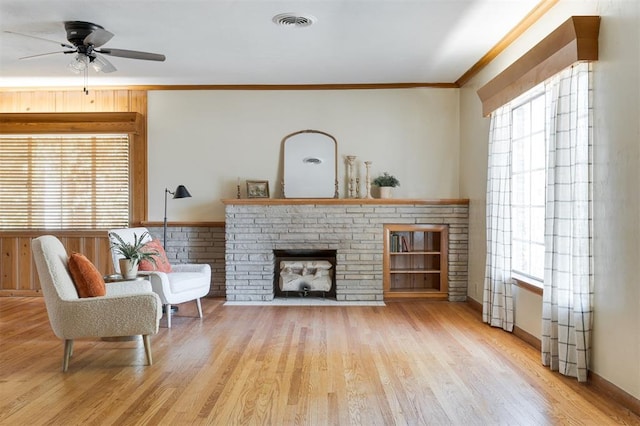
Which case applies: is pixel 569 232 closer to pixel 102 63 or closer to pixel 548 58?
pixel 548 58

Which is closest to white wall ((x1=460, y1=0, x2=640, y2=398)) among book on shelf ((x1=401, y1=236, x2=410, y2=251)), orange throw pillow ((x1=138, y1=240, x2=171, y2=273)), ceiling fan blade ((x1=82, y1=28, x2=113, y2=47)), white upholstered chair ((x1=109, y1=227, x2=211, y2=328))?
book on shelf ((x1=401, y1=236, x2=410, y2=251))

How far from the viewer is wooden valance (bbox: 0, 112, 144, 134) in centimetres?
619

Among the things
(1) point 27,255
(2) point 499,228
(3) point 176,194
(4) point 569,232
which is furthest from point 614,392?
(1) point 27,255

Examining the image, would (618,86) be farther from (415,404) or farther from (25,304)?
(25,304)

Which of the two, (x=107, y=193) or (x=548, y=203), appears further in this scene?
(x=107, y=193)

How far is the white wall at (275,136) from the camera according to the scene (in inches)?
243

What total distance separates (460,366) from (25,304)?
504cm

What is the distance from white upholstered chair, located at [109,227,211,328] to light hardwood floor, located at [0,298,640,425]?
0.88 ft

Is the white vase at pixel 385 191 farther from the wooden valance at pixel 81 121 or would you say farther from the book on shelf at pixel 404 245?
the wooden valance at pixel 81 121

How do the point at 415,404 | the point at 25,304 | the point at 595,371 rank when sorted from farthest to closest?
the point at 25,304 → the point at 595,371 → the point at 415,404

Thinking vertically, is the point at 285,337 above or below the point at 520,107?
below

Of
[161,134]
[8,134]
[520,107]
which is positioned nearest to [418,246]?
[520,107]

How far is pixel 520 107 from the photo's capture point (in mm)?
4406

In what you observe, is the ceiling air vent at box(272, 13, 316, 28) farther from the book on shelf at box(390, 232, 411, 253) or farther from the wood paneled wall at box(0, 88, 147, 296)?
the wood paneled wall at box(0, 88, 147, 296)
